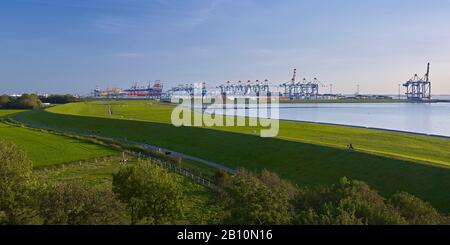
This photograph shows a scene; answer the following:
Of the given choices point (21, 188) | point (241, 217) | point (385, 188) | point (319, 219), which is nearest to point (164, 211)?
point (241, 217)

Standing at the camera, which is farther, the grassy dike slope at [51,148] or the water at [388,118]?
the water at [388,118]

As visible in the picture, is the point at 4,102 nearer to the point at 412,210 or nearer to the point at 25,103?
the point at 25,103

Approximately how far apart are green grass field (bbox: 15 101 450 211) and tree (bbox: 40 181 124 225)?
51.2 ft

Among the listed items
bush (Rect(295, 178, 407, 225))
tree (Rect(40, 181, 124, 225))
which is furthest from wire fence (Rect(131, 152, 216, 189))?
bush (Rect(295, 178, 407, 225))

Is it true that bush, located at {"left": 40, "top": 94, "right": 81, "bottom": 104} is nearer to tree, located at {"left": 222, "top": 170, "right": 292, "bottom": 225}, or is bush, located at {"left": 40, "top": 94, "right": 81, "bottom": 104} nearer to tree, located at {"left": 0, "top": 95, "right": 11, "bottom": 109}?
tree, located at {"left": 0, "top": 95, "right": 11, "bottom": 109}

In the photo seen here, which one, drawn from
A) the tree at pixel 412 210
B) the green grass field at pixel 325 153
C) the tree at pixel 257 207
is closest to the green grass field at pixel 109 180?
the tree at pixel 257 207

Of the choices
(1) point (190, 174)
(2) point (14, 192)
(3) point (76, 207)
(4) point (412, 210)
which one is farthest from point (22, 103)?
(4) point (412, 210)

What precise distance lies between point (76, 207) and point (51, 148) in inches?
1152

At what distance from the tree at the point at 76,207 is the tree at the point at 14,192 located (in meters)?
0.77

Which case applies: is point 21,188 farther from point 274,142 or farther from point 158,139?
point 158,139

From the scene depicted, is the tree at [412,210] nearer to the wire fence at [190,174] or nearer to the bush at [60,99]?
the wire fence at [190,174]

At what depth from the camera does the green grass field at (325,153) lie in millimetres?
23594

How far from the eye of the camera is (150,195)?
14836 mm
